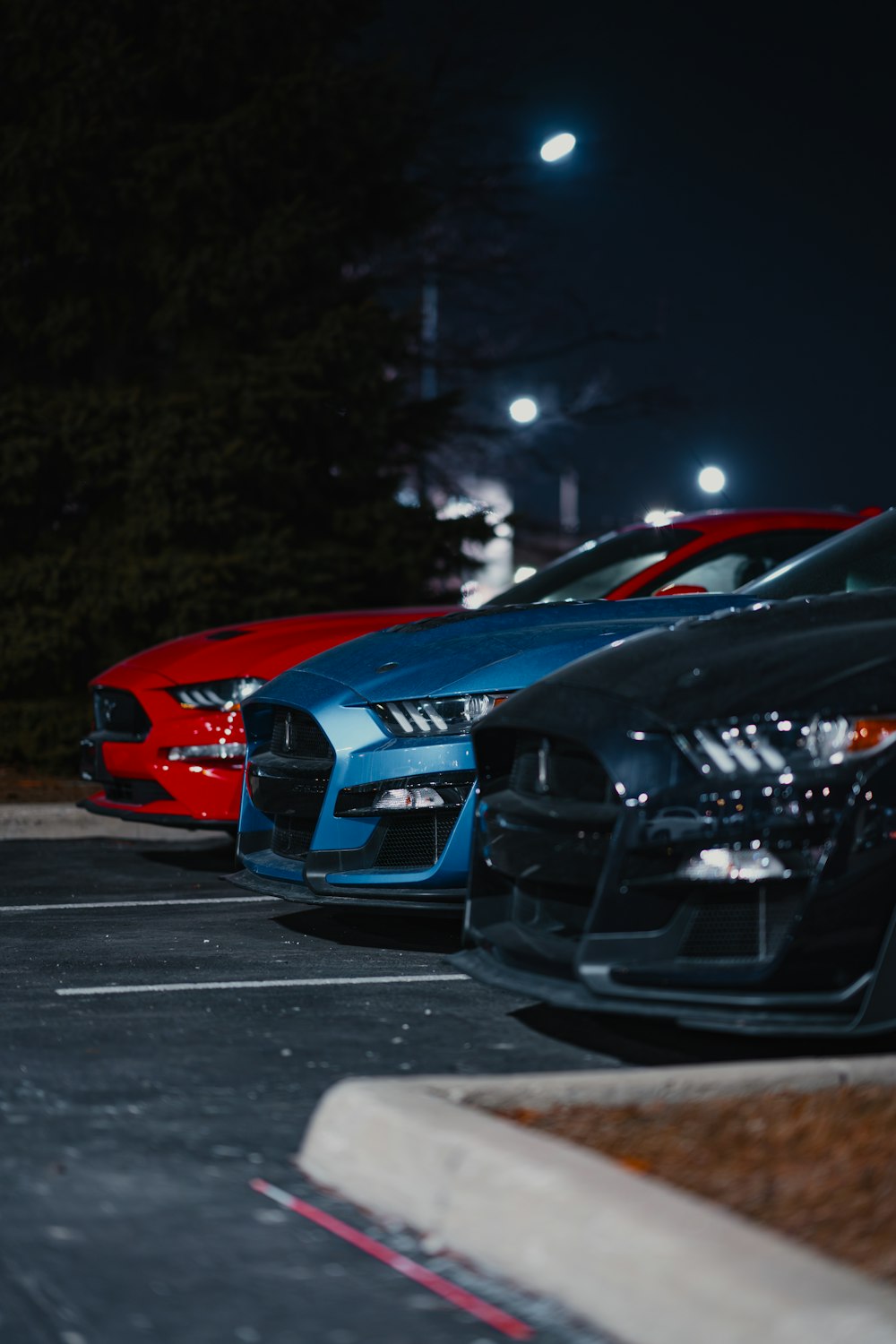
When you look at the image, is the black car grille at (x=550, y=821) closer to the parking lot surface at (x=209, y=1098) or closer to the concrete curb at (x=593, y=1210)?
the parking lot surface at (x=209, y=1098)

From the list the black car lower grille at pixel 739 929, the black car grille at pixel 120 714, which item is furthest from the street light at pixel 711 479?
the black car lower grille at pixel 739 929

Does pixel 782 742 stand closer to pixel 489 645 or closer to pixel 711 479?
pixel 489 645

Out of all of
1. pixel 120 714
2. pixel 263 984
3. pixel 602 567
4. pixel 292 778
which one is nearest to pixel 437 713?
pixel 292 778

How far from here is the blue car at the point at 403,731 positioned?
575 centimetres

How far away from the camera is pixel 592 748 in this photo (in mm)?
4297

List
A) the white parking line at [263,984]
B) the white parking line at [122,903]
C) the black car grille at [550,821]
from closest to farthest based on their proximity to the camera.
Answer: the black car grille at [550,821], the white parking line at [263,984], the white parking line at [122,903]

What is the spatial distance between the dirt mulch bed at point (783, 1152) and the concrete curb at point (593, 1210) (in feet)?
0.19

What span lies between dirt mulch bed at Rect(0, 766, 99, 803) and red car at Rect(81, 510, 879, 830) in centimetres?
346

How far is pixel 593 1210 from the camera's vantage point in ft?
9.33

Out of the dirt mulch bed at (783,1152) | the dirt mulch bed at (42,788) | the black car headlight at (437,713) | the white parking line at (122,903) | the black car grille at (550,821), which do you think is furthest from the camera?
the dirt mulch bed at (42,788)

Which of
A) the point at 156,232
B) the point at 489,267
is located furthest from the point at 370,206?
the point at 489,267

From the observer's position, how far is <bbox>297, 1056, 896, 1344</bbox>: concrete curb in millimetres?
2533

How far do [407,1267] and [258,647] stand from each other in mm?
5229

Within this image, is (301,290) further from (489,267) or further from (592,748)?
(592,748)
